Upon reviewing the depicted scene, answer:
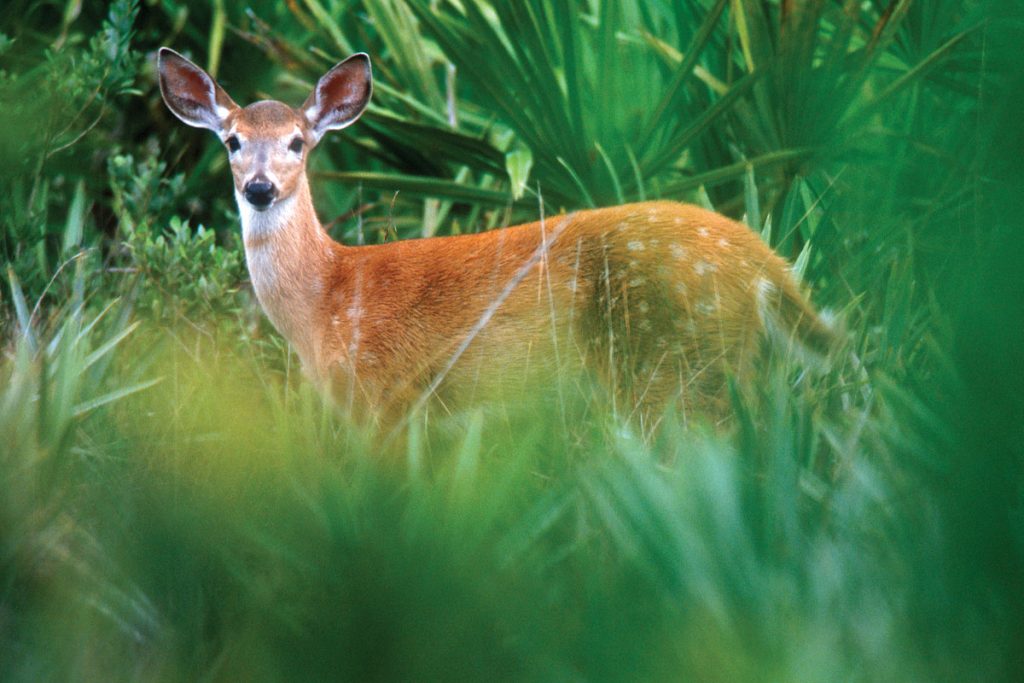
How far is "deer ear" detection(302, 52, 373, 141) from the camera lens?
4.14 metres

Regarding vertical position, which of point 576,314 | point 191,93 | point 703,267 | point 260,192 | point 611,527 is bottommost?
point 576,314

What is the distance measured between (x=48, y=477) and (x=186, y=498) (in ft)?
3.31

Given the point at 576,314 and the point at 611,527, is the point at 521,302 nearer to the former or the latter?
the point at 576,314

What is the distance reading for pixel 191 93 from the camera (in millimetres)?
4164

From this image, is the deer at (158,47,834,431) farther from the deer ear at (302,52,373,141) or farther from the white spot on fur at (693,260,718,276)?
the deer ear at (302,52,373,141)

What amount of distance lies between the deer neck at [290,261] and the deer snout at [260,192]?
13cm

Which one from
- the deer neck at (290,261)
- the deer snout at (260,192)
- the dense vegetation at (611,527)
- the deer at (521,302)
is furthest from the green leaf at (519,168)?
the dense vegetation at (611,527)

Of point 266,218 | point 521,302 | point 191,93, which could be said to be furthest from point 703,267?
point 191,93

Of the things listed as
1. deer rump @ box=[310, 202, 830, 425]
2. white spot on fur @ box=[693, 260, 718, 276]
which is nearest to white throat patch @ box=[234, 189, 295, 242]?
deer rump @ box=[310, 202, 830, 425]

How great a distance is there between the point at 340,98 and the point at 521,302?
123 centimetres

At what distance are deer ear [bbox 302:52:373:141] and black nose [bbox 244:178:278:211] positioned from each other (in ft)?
1.52

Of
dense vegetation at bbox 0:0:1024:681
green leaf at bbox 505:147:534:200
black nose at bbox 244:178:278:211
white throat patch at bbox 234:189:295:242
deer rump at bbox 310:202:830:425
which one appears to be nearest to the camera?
dense vegetation at bbox 0:0:1024:681

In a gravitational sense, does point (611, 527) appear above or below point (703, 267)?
above

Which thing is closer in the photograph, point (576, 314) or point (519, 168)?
point (576, 314)
